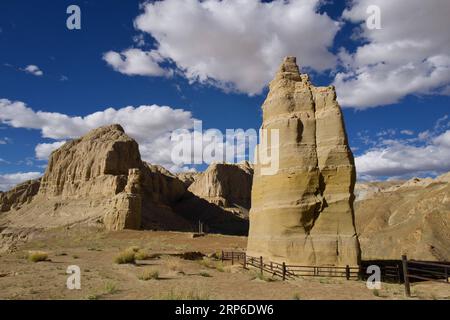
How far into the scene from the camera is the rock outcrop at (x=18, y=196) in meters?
91.6

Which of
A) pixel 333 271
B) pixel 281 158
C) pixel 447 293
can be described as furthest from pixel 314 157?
pixel 447 293

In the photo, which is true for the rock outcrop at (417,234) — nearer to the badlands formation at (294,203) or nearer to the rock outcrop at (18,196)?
the badlands formation at (294,203)

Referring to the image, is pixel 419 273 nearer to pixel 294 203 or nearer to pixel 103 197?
pixel 294 203

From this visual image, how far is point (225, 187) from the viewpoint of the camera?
12219cm

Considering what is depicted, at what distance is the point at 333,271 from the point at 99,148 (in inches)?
3068

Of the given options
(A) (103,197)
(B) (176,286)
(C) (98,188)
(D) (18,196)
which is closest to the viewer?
(B) (176,286)

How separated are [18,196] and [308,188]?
9027cm

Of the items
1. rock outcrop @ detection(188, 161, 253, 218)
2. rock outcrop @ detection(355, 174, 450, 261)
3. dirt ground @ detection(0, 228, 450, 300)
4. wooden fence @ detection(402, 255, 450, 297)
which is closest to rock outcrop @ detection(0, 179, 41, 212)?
rock outcrop @ detection(188, 161, 253, 218)

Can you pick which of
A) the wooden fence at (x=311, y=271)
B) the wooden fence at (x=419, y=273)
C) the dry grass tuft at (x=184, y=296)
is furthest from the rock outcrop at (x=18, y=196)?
the wooden fence at (x=419, y=273)

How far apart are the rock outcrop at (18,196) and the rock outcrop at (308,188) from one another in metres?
84.4

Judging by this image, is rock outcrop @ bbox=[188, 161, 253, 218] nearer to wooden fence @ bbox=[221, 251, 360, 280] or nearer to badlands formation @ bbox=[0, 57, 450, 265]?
badlands formation @ bbox=[0, 57, 450, 265]

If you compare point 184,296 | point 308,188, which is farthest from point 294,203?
point 184,296

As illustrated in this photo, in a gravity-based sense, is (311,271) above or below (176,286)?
above

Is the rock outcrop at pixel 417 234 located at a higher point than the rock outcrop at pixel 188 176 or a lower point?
lower
